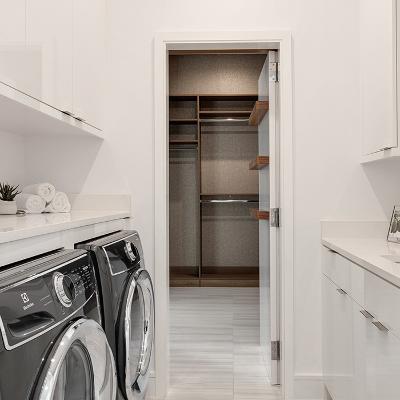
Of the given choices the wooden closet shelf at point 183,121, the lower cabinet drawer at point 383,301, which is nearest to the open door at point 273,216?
the lower cabinet drawer at point 383,301

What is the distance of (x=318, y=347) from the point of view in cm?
266

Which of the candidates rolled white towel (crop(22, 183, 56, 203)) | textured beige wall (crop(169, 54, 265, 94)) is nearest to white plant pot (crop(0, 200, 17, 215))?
rolled white towel (crop(22, 183, 56, 203))

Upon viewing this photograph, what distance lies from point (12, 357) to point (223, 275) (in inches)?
193

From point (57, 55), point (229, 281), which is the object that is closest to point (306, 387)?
point (57, 55)

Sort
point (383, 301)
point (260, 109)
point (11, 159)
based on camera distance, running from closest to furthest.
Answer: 1. point (383, 301)
2. point (11, 159)
3. point (260, 109)

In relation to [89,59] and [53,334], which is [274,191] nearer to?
A: [89,59]

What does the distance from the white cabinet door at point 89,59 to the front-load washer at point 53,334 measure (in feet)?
3.33

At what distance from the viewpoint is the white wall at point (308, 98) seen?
264 cm

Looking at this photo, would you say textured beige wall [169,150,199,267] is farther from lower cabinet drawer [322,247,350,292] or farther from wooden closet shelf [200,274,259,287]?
lower cabinet drawer [322,247,350,292]

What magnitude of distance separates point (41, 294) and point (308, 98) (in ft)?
6.29

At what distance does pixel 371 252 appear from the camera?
2018 millimetres

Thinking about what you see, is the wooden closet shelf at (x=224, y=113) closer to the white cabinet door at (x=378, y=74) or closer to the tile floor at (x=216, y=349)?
the tile floor at (x=216, y=349)

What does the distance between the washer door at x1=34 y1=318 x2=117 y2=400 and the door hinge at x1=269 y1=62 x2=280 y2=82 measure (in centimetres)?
183

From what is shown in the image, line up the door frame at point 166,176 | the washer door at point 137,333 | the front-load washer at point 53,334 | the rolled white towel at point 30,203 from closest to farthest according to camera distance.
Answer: the front-load washer at point 53,334 → the washer door at point 137,333 → the rolled white towel at point 30,203 → the door frame at point 166,176
